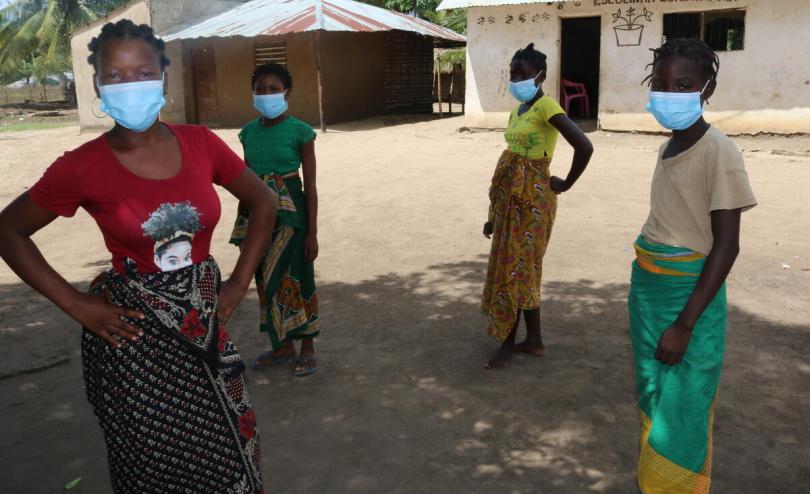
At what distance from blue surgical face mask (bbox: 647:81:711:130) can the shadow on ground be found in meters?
1.43

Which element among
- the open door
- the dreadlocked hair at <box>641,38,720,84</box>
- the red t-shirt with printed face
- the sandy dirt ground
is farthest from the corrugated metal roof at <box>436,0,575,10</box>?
the red t-shirt with printed face

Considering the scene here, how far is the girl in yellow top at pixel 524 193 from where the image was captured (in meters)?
3.78

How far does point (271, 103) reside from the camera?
372cm

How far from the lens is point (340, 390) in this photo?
12.4ft

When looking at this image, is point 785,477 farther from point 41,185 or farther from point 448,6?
point 448,6

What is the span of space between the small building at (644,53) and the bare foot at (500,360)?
33.3 ft

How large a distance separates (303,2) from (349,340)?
1473 cm

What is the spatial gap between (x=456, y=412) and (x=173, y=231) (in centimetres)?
198

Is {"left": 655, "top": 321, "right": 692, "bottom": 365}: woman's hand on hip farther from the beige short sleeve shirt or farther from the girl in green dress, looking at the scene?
the girl in green dress

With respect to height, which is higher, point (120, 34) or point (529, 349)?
point (120, 34)

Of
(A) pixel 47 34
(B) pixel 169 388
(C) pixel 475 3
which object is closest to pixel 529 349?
(B) pixel 169 388

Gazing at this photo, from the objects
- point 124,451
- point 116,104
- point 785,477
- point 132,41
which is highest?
point 132,41

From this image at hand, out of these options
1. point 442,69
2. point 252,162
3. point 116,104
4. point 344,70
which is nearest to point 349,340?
point 252,162

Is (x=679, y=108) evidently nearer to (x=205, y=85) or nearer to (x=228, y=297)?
(x=228, y=297)
